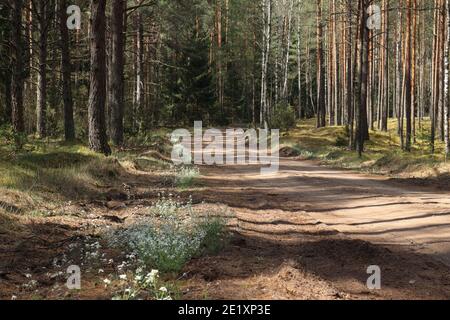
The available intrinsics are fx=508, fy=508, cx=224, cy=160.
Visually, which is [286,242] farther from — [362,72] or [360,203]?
[362,72]

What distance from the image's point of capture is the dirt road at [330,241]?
495 centimetres

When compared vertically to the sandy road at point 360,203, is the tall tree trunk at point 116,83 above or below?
above

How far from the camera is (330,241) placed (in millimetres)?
7348

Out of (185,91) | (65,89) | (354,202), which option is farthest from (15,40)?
(185,91)

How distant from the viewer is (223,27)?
222 ft

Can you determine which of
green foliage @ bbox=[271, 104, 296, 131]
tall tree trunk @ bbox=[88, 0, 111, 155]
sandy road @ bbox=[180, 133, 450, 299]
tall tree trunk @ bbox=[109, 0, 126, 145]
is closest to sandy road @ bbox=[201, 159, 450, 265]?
sandy road @ bbox=[180, 133, 450, 299]

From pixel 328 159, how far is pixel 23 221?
672 inches

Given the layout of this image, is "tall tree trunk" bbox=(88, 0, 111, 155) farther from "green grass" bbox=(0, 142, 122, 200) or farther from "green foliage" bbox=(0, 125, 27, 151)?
"green foliage" bbox=(0, 125, 27, 151)

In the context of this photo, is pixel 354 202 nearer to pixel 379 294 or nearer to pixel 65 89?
pixel 379 294

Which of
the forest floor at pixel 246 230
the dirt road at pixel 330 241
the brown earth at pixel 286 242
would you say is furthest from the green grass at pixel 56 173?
the dirt road at pixel 330 241

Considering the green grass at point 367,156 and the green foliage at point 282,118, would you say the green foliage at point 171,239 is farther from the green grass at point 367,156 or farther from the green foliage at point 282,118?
the green foliage at point 282,118

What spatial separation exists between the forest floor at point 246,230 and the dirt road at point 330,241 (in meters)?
0.02

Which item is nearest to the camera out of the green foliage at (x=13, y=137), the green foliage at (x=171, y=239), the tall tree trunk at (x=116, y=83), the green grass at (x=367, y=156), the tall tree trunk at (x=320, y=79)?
the green foliage at (x=171, y=239)

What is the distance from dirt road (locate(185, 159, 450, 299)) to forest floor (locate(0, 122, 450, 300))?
0.02 m
